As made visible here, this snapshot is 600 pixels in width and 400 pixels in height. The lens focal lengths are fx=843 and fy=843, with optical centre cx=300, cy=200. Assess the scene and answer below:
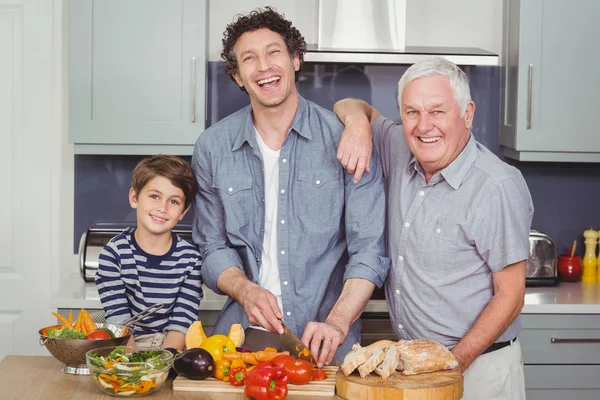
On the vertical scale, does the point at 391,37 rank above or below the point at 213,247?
above

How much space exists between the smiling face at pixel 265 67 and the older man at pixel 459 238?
9.7 inches

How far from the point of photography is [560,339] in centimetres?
303

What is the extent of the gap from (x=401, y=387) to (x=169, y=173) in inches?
38.9

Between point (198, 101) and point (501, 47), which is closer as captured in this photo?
point (198, 101)

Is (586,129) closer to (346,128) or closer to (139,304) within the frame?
(346,128)

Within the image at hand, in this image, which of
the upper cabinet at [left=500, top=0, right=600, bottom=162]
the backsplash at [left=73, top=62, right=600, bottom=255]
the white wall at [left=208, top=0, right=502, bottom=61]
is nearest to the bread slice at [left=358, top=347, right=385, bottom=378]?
the upper cabinet at [left=500, top=0, right=600, bottom=162]

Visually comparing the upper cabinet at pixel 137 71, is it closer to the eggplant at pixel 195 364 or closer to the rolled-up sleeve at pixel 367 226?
the rolled-up sleeve at pixel 367 226

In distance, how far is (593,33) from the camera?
10.7ft

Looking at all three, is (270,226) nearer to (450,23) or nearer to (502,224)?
(502,224)

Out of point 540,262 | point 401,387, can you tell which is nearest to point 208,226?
point 401,387

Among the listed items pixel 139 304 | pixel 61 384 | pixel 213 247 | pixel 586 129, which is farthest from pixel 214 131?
pixel 586 129

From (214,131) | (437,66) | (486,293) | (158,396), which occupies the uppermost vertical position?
(437,66)

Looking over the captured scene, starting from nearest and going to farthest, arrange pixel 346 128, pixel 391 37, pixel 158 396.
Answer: pixel 158 396 → pixel 346 128 → pixel 391 37

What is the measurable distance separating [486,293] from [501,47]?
1692 millimetres
